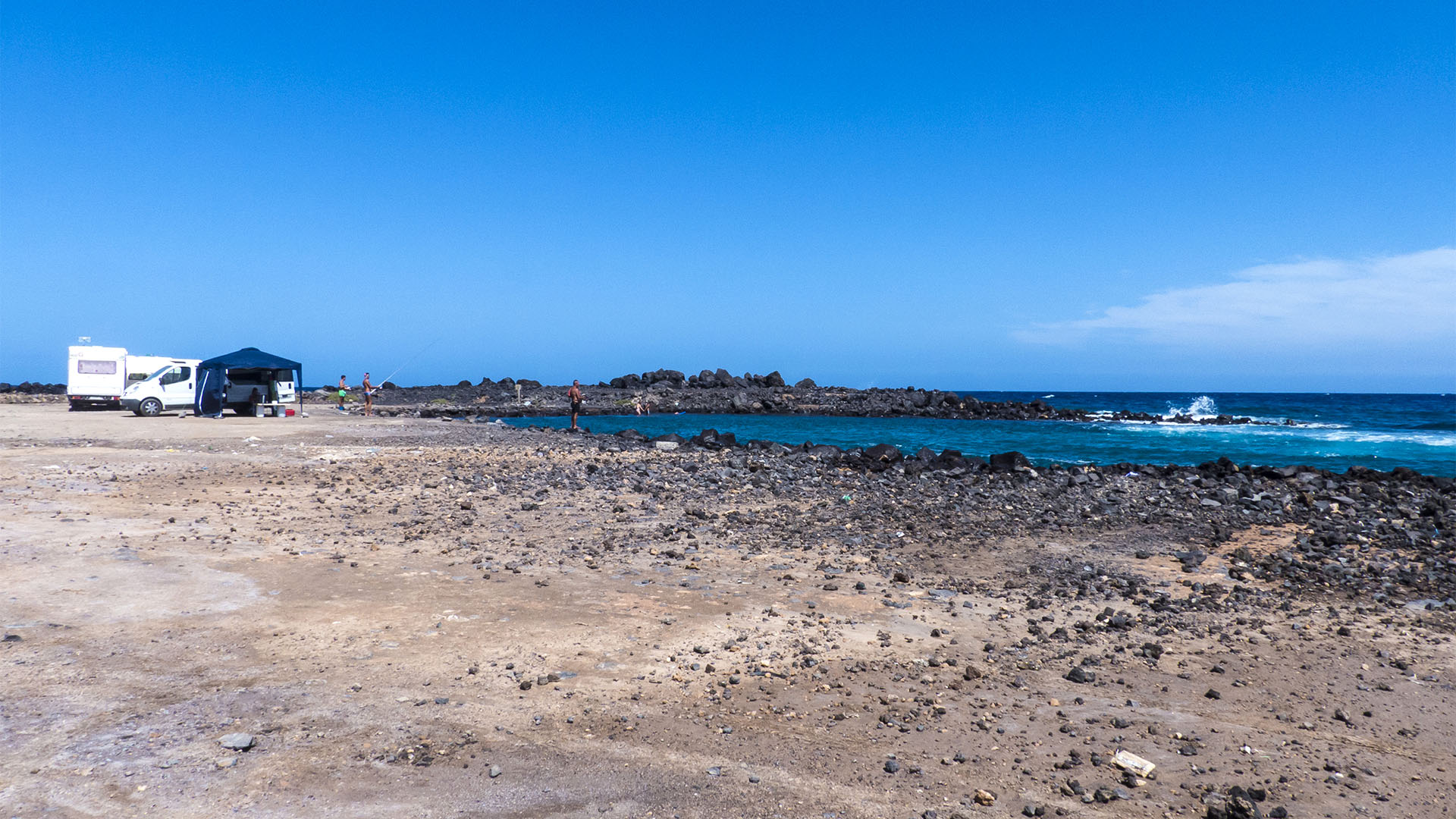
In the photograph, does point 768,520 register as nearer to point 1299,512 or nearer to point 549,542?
point 549,542

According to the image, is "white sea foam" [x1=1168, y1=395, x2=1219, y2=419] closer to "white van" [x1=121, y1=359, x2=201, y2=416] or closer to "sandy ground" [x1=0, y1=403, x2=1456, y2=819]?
"sandy ground" [x1=0, y1=403, x2=1456, y2=819]

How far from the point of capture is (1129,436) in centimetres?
4081

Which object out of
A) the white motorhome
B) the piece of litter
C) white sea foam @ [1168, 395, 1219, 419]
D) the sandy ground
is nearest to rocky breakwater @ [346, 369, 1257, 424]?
white sea foam @ [1168, 395, 1219, 419]

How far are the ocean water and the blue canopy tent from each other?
45.8 feet

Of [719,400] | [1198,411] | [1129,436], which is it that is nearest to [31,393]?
[719,400]

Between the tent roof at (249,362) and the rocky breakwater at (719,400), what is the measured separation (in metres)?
15.4

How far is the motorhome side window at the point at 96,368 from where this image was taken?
3478cm

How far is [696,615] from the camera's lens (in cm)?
725

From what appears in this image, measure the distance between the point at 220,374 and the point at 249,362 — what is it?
1664mm

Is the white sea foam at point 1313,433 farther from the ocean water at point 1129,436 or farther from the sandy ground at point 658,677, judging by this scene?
the sandy ground at point 658,677

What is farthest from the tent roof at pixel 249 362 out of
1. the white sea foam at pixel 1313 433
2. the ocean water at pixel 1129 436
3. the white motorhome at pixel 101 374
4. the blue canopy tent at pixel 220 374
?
the white sea foam at pixel 1313 433

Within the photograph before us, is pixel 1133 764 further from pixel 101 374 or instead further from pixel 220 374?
pixel 101 374

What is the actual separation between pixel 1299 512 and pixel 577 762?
13741 mm

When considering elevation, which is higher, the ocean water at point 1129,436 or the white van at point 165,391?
the white van at point 165,391
